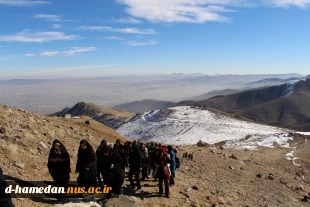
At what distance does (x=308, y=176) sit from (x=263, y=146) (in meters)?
16.8

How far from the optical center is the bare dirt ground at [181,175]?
11031mm

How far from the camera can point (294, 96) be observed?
191000mm

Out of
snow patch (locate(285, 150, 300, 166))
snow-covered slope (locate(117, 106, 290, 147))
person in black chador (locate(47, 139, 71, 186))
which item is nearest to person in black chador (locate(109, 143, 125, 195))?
person in black chador (locate(47, 139, 71, 186))

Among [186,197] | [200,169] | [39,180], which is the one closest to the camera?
[39,180]

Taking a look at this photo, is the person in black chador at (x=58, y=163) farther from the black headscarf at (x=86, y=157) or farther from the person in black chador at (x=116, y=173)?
the person in black chador at (x=116, y=173)

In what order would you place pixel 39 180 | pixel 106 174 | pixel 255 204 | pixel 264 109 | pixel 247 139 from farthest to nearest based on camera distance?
pixel 264 109 → pixel 247 139 → pixel 255 204 → pixel 39 180 → pixel 106 174

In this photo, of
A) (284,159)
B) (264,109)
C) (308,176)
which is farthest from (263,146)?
(264,109)

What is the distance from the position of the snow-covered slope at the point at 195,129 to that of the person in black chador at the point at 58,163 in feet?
124

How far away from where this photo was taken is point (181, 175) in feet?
55.6

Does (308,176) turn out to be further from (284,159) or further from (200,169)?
(200,169)

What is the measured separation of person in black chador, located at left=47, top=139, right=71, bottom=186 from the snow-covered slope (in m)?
37.9

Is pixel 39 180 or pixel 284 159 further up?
pixel 39 180

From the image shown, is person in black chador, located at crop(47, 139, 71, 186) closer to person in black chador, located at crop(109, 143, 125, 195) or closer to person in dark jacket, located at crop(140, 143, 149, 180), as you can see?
person in black chador, located at crop(109, 143, 125, 195)

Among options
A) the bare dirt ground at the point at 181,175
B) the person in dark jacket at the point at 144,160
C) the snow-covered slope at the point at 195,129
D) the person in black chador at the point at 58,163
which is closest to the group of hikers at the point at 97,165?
the person in black chador at the point at 58,163
